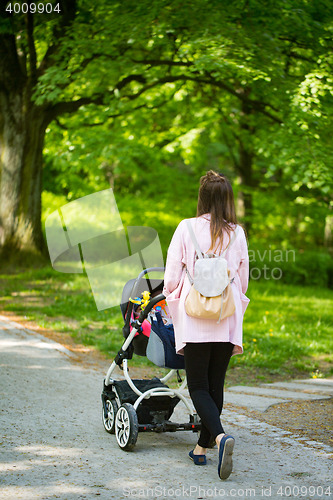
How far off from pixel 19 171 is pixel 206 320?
10164 mm

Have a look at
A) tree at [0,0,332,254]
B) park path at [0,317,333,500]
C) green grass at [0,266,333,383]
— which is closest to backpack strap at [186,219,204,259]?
park path at [0,317,333,500]

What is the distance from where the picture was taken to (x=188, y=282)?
383cm

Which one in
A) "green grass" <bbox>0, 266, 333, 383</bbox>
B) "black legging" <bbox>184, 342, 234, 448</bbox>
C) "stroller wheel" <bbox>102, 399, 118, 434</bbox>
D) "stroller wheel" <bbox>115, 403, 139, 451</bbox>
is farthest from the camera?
"green grass" <bbox>0, 266, 333, 383</bbox>

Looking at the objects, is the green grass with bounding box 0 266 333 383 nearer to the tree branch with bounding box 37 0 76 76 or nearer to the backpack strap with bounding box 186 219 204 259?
the backpack strap with bounding box 186 219 204 259

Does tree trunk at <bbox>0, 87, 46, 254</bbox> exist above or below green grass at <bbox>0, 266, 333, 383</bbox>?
above

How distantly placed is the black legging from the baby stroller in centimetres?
31

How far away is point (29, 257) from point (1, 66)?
4.17 m

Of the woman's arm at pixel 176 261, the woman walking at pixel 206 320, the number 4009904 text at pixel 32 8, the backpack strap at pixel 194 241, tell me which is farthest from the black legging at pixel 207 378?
the number 4009904 text at pixel 32 8

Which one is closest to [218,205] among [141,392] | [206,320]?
[206,320]

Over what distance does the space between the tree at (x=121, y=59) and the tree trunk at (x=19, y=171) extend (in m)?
0.02

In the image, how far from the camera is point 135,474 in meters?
3.67

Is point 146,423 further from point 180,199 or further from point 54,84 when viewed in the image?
point 180,199

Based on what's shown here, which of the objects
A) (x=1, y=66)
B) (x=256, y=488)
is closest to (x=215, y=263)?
(x=256, y=488)

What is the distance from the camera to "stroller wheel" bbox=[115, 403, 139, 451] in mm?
4051
